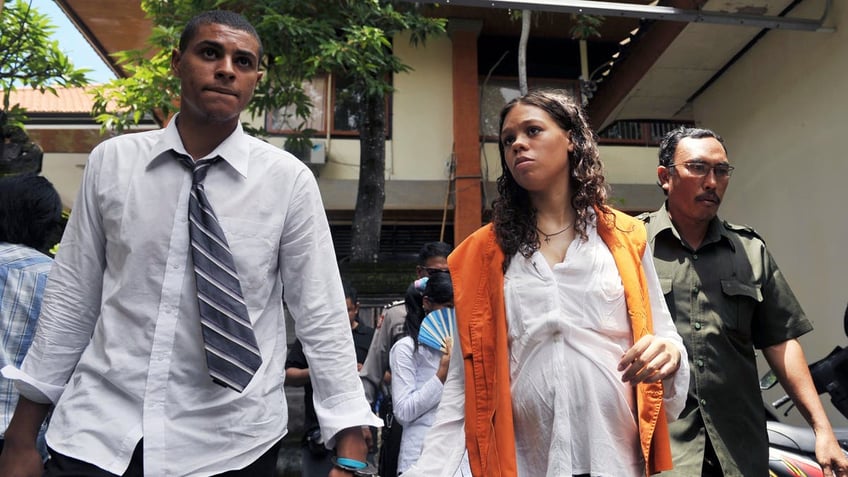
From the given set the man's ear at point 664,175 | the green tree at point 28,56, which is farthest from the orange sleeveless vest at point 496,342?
the green tree at point 28,56

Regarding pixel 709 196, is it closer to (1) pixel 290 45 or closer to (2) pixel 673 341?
(2) pixel 673 341

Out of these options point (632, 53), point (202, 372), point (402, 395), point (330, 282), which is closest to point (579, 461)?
point (330, 282)

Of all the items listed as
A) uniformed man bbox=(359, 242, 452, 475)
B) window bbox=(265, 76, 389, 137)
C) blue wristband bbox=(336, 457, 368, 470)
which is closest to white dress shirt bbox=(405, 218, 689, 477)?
blue wristband bbox=(336, 457, 368, 470)

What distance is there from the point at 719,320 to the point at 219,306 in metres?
2.07

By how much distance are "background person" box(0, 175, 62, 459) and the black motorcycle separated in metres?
3.65

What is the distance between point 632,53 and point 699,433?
6.57 meters

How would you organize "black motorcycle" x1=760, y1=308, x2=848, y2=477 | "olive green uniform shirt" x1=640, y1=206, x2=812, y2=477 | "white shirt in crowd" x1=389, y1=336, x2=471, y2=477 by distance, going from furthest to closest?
"white shirt in crowd" x1=389, y1=336, x2=471, y2=477, "black motorcycle" x1=760, y1=308, x2=848, y2=477, "olive green uniform shirt" x1=640, y1=206, x2=812, y2=477

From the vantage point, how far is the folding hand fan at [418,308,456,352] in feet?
14.0

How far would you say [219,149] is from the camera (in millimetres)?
2080

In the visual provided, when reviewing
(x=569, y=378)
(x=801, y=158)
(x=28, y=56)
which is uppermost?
(x=28, y=56)

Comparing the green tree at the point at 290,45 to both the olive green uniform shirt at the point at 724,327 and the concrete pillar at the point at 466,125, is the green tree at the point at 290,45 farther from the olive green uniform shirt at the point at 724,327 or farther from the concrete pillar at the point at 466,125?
the olive green uniform shirt at the point at 724,327

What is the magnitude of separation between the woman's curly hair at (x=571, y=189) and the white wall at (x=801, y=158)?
4.80m

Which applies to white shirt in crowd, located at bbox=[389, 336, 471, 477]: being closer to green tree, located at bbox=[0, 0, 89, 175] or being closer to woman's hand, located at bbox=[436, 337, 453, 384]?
woman's hand, located at bbox=[436, 337, 453, 384]

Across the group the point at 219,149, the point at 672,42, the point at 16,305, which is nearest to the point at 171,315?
the point at 219,149
